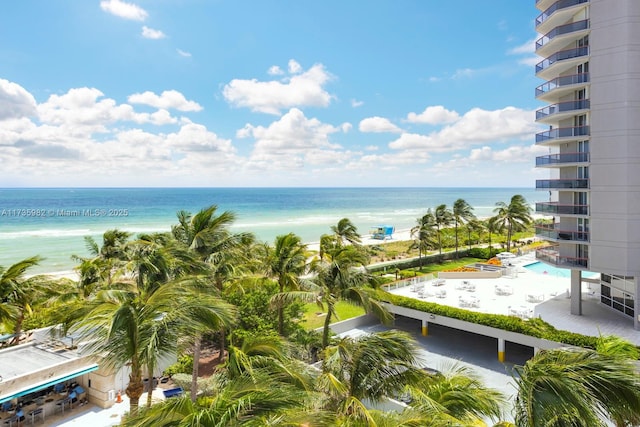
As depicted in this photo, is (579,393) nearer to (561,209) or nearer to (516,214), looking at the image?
(561,209)

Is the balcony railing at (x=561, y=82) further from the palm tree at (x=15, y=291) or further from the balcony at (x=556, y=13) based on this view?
the palm tree at (x=15, y=291)

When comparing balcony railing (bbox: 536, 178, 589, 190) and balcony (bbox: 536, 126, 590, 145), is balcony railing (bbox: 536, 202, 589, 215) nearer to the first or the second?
balcony railing (bbox: 536, 178, 589, 190)

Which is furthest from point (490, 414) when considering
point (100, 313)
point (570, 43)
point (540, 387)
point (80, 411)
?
point (570, 43)

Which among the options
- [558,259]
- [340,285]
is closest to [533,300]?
[558,259]

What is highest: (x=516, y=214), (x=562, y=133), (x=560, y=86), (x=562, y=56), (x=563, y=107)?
(x=562, y=56)

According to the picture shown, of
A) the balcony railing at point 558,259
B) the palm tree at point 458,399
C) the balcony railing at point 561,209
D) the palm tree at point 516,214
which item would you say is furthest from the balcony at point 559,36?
the palm tree at point 516,214
